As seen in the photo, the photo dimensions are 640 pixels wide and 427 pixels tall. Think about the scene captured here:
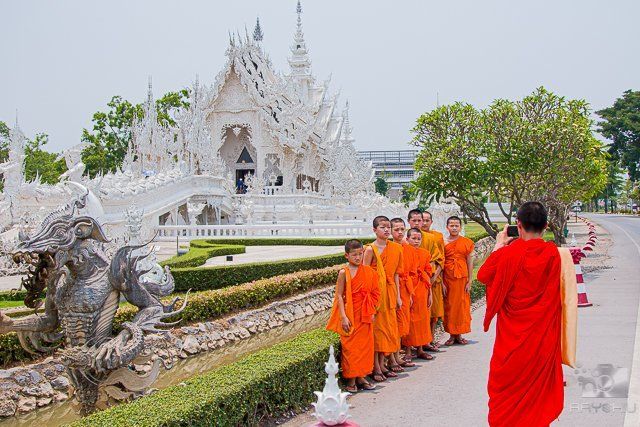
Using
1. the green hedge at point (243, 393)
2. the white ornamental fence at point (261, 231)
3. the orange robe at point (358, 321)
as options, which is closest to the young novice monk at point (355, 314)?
the orange robe at point (358, 321)

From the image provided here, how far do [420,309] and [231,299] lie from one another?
3.91m

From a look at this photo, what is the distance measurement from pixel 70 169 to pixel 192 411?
19.4 metres

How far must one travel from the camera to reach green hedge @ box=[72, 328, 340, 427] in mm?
4164

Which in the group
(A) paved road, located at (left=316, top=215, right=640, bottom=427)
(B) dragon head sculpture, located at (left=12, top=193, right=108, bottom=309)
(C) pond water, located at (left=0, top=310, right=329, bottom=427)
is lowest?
(C) pond water, located at (left=0, top=310, right=329, bottom=427)

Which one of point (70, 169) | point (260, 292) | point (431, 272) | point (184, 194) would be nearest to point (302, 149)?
point (184, 194)

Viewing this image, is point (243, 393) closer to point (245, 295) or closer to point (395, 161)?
point (245, 295)

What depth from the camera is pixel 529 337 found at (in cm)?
394

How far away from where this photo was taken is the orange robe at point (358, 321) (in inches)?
237

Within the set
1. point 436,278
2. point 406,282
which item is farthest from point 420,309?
point 436,278

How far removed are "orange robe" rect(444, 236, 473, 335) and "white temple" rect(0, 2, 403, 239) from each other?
1302 cm

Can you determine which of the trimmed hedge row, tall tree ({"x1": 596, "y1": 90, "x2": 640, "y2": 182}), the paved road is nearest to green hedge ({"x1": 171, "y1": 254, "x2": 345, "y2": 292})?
the trimmed hedge row

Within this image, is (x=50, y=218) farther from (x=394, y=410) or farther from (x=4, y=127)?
(x=4, y=127)

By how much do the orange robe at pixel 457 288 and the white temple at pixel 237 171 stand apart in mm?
13019

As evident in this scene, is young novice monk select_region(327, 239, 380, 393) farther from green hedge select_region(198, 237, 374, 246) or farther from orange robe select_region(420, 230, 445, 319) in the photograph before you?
green hedge select_region(198, 237, 374, 246)
